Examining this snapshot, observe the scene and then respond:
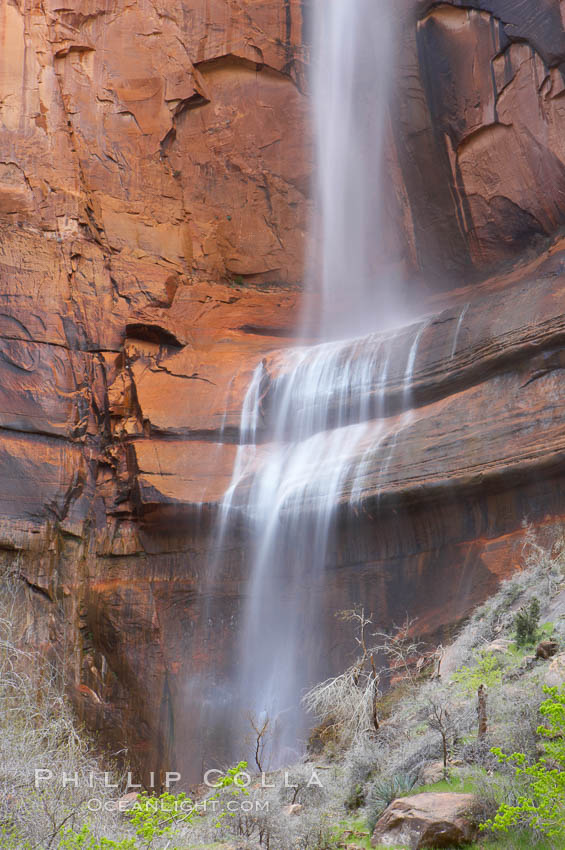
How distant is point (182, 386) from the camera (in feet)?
65.1

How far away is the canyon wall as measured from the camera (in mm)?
15273

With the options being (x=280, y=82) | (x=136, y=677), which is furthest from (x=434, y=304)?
(x=136, y=677)

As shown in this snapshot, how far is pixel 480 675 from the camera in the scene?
389 inches

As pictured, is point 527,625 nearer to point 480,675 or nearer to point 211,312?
point 480,675

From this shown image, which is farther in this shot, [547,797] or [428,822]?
[428,822]

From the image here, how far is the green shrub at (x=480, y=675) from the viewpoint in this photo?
9.71m

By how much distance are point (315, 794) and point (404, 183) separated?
18.4 m

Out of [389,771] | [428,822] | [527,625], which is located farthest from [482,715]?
[527,625]

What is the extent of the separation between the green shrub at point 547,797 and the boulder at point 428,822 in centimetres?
21

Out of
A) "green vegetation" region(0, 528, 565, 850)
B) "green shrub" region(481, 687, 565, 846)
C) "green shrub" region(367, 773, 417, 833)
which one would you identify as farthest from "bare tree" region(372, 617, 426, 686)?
→ "green shrub" region(481, 687, 565, 846)

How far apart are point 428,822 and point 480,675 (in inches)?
118

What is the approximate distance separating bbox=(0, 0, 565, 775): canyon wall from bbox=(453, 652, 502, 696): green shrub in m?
3.89

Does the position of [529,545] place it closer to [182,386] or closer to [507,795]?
[507,795]

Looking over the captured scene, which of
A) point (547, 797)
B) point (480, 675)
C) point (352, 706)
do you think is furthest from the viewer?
point (352, 706)
